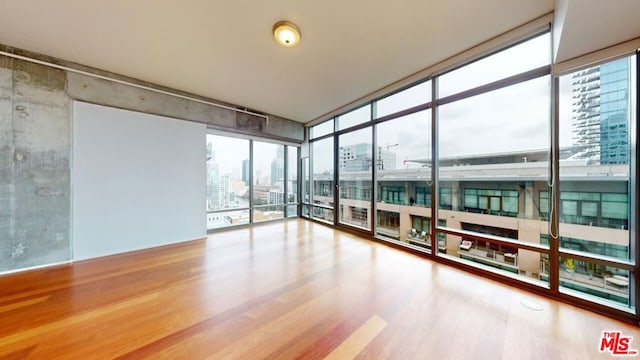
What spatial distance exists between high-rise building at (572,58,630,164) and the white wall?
572 centimetres

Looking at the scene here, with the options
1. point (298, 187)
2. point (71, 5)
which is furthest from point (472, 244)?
point (71, 5)

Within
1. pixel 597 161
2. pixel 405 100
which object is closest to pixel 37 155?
pixel 405 100

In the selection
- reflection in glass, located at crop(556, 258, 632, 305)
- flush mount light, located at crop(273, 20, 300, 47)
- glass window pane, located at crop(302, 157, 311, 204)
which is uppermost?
flush mount light, located at crop(273, 20, 300, 47)

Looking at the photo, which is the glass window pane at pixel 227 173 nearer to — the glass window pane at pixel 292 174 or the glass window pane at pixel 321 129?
the glass window pane at pixel 292 174

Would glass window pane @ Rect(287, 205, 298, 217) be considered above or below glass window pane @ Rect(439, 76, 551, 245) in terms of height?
below

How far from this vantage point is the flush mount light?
7.91ft

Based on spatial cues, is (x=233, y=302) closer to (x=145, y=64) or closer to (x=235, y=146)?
(x=145, y=64)

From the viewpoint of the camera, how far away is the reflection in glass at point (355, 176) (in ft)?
15.3

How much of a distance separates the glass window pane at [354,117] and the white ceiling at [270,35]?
0.91m

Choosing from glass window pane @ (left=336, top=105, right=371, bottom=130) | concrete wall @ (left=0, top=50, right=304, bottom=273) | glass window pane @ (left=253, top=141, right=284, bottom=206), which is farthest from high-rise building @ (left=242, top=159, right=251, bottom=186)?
concrete wall @ (left=0, top=50, right=304, bottom=273)

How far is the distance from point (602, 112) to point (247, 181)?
19.7 ft

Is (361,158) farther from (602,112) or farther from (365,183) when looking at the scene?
(602,112)

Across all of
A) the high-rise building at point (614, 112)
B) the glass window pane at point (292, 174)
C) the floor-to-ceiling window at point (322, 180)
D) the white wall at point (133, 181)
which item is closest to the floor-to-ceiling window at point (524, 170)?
the high-rise building at point (614, 112)

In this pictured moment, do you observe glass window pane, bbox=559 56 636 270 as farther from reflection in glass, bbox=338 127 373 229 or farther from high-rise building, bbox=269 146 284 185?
high-rise building, bbox=269 146 284 185
